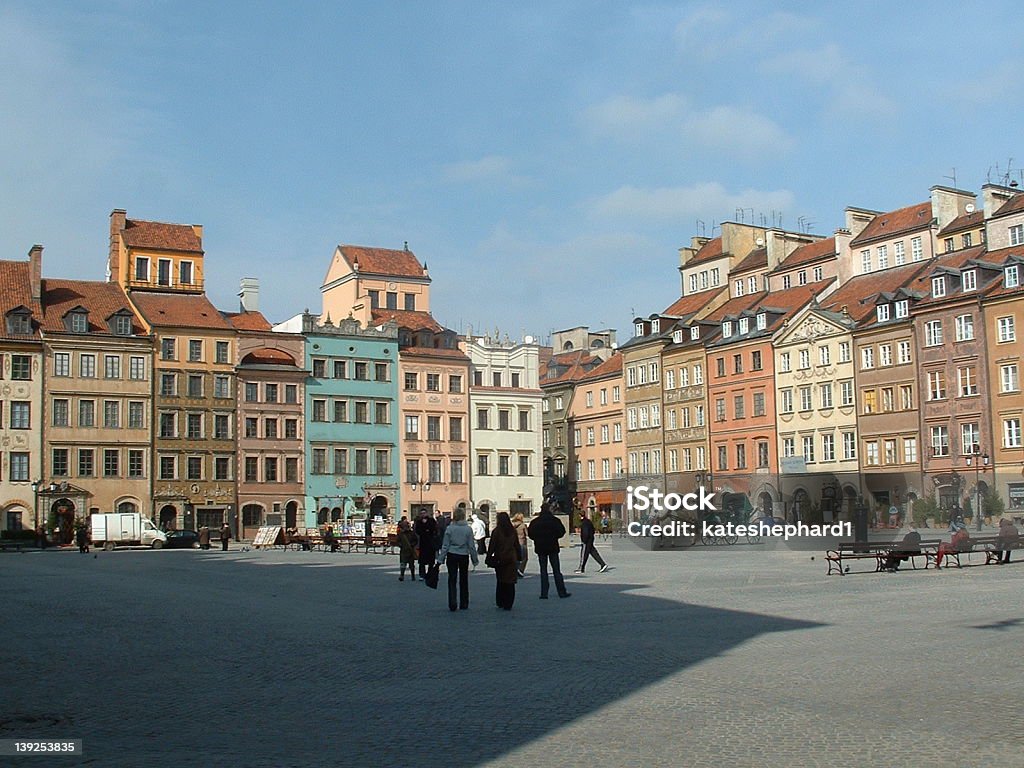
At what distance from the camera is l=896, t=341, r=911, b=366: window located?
65438 millimetres

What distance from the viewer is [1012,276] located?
197ft

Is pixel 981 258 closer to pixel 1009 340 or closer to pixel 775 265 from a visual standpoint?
pixel 1009 340

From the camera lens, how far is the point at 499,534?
67.5 ft

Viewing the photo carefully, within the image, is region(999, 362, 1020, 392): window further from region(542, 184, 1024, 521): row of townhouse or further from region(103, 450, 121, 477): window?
region(103, 450, 121, 477): window

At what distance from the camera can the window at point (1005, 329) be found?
60.0 m

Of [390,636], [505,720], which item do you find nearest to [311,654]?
[390,636]

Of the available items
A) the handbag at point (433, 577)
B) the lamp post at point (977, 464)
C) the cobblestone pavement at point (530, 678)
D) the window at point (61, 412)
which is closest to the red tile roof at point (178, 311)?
the window at point (61, 412)

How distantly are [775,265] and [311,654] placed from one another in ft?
226

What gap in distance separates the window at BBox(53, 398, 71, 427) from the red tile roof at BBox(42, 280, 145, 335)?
3.99 meters

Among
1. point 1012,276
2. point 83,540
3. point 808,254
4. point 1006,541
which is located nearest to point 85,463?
point 83,540

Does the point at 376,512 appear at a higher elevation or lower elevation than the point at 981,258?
lower

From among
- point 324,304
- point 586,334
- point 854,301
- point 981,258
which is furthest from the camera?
point 586,334

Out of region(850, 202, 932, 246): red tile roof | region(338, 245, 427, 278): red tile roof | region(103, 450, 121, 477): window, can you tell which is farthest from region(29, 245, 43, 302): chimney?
region(850, 202, 932, 246): red tile roof

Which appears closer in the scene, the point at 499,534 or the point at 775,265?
the point at 499,534
